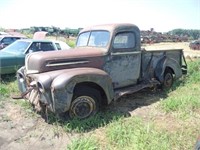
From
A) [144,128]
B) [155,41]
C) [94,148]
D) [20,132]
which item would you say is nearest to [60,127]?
[20,132]

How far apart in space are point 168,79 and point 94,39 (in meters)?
2.60

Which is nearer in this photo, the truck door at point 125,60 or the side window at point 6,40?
the truck door at point 125,60

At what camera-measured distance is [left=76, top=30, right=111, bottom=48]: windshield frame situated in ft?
19.3

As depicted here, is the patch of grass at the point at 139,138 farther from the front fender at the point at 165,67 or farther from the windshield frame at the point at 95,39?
the front fender at the point at 165,67

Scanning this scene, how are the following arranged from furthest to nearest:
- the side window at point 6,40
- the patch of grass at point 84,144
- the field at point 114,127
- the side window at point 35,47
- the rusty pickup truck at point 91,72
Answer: the side window at point 6,40
the side window at point 35,47
the rusty pickup truck at point 91,72
the field at point 114,127
the patch of grass at point 84,144

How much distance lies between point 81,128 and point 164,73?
11.4 feet

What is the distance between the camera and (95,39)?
616 cm

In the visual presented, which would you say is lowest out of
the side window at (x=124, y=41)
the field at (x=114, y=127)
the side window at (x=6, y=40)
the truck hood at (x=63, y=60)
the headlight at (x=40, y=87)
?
the field at (x=114, y=127)

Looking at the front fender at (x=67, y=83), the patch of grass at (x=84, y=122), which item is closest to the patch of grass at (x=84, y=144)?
the patch of grass at (x=84, y=122)

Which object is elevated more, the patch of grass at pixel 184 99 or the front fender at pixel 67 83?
the front fender at pixel 67 83

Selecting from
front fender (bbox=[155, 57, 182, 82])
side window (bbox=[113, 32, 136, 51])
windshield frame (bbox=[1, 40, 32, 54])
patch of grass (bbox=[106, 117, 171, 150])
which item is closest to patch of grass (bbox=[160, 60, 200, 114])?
front fender (bbox=[155, 57, 182, 82])

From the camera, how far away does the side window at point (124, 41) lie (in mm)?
5909

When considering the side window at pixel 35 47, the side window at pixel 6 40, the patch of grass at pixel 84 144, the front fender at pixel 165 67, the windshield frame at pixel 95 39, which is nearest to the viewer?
the patch of grass at pixel 84 144

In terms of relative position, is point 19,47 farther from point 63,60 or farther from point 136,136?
point 136,136
